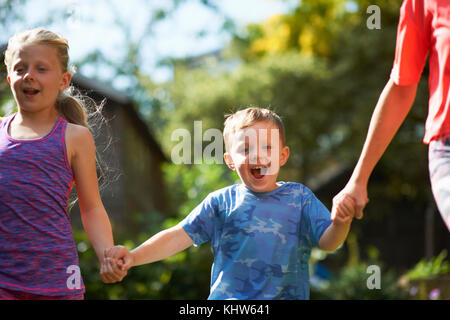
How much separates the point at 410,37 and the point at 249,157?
77cm

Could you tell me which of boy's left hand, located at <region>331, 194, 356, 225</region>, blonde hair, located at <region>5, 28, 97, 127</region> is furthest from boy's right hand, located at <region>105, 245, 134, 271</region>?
boy's left hand, located at <region>331, 194, 356, 225</region>

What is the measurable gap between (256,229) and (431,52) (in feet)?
3.07

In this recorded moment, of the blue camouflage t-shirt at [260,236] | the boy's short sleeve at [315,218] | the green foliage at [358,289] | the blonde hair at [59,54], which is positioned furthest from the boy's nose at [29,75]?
the green foliage at [358,289]

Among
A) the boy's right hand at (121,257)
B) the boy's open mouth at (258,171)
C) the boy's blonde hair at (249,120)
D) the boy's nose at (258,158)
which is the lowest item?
the boy's right hand at (121,257)

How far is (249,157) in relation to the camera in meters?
2.53

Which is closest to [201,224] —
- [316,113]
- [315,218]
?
[315,218]

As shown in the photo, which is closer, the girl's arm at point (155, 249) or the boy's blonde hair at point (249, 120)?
the girl's arm at point (155, 249)

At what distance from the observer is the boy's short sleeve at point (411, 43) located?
2.19m

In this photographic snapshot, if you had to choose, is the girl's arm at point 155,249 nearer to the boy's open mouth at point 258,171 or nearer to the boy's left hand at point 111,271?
the boy's left hand at point 111,271

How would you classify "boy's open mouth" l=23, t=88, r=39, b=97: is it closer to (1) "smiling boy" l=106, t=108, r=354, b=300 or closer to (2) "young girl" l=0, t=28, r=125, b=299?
(2) "young girl" l=0, t=28, r=125, b=299

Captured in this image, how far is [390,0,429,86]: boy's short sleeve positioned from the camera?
7.17ft

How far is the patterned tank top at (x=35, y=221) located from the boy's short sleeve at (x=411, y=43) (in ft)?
4.33
